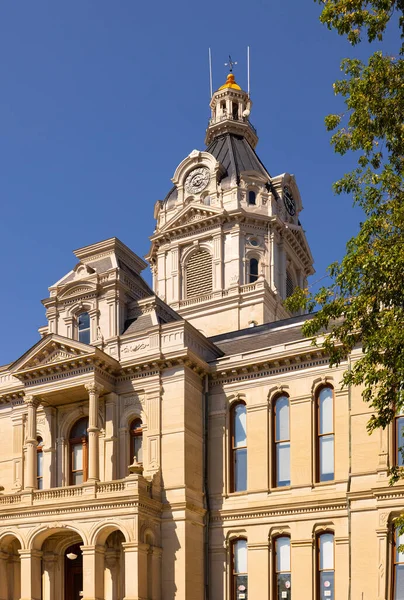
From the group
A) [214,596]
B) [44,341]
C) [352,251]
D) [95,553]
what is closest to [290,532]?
[214,596]

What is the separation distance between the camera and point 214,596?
36.2m

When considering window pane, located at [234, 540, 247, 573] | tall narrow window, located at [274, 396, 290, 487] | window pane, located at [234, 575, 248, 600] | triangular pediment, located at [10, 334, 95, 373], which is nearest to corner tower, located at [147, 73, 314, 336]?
tall narrow window, located at [274, 396, 290, 487]

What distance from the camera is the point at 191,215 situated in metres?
56.7

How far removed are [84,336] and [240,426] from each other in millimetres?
8140

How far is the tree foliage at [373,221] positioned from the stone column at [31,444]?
17535 mm

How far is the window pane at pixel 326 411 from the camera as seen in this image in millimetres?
35906

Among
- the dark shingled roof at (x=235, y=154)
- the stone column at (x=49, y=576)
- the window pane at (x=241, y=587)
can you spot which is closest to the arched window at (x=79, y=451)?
the stone column at (x=49, y=576)

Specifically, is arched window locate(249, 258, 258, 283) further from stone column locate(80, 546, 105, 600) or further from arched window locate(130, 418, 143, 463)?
stone column locate(80, 546, 105, 600)

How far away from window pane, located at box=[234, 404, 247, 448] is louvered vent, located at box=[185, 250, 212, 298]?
1792 centimetres

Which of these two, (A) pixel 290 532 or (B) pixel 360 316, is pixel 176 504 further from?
(B) pixel 360 316

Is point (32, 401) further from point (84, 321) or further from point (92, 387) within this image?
point (84, 321)

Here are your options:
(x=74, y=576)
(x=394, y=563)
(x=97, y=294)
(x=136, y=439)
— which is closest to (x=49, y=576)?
(x=74, y=576)

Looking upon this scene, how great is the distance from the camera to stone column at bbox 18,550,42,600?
35.9 m

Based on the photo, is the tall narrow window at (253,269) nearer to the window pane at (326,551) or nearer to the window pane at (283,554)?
the window pane at (283,554)
